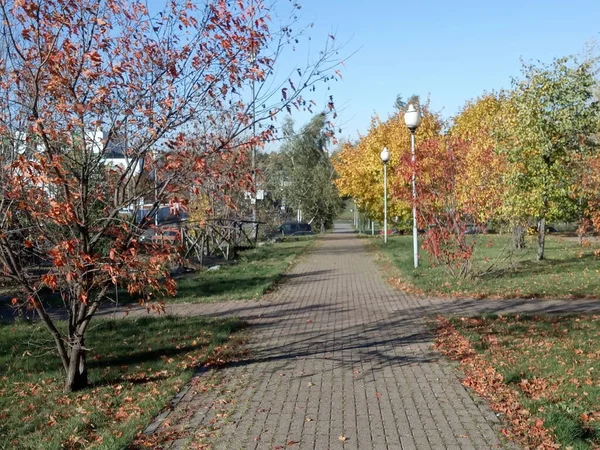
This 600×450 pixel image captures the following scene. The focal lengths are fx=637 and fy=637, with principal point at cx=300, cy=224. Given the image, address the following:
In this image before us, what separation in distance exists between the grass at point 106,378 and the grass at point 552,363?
10.8ft

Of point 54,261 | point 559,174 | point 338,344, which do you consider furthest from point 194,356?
point 559,174

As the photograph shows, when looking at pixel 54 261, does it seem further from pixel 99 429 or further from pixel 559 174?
pixel 559 174

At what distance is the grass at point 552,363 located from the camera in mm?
4957

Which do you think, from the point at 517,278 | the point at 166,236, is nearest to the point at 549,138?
the point at 517,278

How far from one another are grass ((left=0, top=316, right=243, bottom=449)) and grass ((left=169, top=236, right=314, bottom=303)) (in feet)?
9.41

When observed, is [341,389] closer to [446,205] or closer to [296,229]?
[446,205]

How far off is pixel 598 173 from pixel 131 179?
336 inches

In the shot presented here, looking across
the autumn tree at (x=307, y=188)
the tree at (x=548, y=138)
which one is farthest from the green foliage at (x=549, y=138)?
the autumn tree at (x=307, y=188)

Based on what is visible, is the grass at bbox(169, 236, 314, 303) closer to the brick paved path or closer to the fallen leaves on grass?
→ the brick paved path

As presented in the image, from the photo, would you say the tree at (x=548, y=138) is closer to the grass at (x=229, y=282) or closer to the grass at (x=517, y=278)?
the grass at (x=517, y=278)

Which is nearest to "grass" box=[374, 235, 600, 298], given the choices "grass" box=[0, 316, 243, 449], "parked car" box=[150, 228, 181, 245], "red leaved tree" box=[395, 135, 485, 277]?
"red leaved tree" box=[395, 135, 485, 277]

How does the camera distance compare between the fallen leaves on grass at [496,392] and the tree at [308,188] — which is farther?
the tree at [308,188]

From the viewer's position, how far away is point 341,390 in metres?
6.20

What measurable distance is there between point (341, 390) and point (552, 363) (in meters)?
2.41
